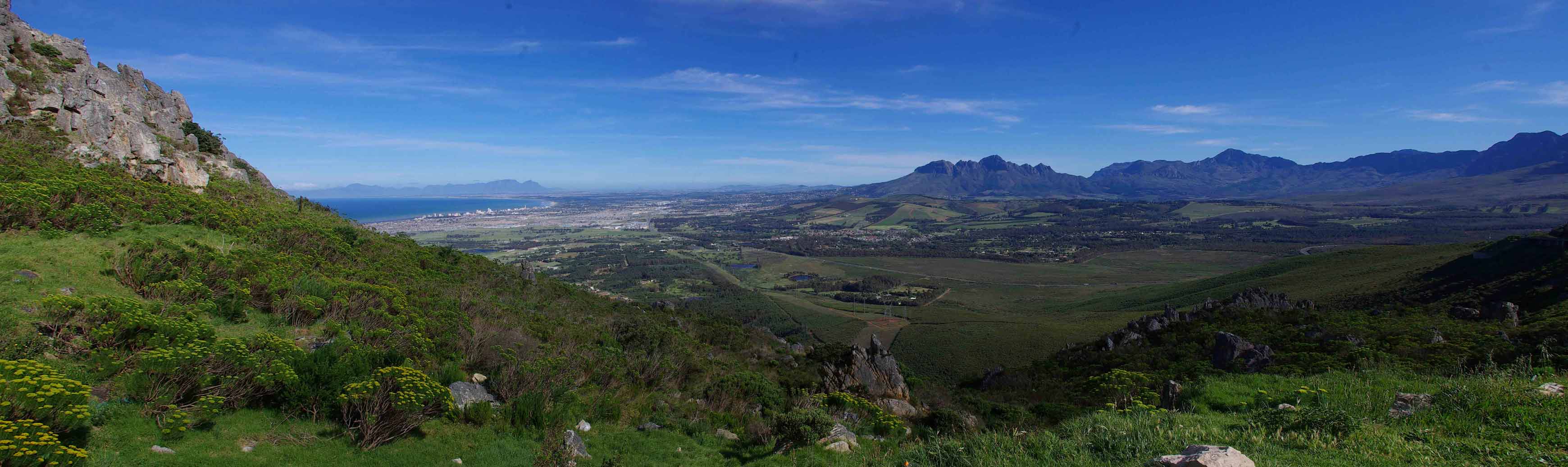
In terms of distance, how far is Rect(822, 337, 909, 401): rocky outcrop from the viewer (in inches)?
690

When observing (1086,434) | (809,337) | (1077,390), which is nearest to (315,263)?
(1086,434)

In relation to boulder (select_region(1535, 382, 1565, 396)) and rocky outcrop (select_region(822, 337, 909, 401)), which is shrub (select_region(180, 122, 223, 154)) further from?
boulder (select_region(1535, 382, 1565, 396))

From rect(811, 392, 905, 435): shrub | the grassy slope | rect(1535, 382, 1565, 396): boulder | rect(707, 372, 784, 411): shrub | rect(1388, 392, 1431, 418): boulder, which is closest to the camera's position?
rect(1535, 382, 1565, 396): boulder

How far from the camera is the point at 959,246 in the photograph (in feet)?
542

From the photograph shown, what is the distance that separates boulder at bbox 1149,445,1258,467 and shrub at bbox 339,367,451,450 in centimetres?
895

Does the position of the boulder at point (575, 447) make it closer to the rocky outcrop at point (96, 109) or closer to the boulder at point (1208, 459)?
the boulder at point (1208, 459)

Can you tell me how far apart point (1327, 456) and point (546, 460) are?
9.20m

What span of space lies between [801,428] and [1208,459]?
5385mm

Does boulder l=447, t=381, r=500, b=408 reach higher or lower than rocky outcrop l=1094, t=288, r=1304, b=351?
higher

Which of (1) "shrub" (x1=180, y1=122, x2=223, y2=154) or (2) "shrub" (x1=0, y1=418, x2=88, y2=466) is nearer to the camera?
(2) "shrub" (x1=0, y1=418, x2=88, y2=466)

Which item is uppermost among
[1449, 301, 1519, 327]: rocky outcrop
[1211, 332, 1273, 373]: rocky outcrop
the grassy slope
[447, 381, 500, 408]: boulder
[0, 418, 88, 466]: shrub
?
[0, 418, 88, 466]: shrub

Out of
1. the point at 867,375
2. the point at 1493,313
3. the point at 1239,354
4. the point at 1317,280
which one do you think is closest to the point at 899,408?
the point at 867,375

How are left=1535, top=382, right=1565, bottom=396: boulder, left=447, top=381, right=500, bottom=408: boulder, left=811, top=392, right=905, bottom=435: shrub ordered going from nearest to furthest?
left=1535, top=382, right=1565, bottom=396: boulder → left=447, top=381, right=500, bottom=408: boulder → left=811, top=392, right=905, bottom=435: shrub

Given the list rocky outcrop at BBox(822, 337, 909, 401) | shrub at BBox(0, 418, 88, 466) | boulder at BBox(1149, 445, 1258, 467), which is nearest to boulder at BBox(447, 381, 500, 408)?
shrub at BBox(0, 418, 88, 466)
